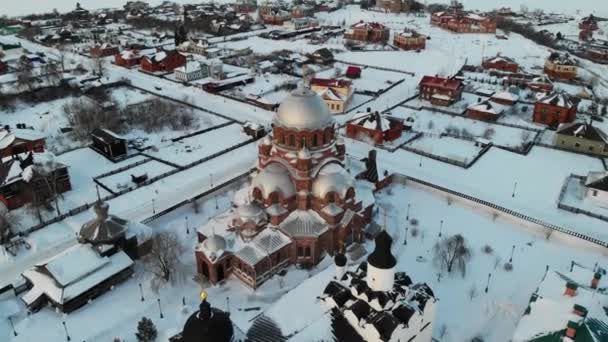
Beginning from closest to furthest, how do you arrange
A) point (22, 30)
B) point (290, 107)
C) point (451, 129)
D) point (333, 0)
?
point (290, 107)
point (451, 129)
point (22, 30)
point (333, 0)

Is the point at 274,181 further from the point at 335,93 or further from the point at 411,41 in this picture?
the point at 411,41

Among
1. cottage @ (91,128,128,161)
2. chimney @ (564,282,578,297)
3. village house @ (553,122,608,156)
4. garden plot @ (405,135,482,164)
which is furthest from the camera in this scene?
village house @ (553,122,608,156)

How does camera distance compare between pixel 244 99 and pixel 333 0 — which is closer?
pixel 244 99

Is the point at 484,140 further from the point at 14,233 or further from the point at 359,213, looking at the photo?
the point at 14,233

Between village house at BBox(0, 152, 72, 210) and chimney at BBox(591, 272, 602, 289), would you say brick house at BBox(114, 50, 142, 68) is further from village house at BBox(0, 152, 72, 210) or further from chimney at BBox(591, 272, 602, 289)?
chimney at BBox(591, 272, 602, 289)

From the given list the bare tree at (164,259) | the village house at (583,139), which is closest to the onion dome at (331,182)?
the bare tree at (164,259)

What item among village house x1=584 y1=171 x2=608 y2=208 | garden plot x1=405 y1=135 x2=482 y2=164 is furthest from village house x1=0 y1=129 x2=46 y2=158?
village house x1=584 y1=171 x2=608 y2=208

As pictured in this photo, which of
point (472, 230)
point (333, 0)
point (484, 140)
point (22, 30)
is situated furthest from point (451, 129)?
point (333, 0)
